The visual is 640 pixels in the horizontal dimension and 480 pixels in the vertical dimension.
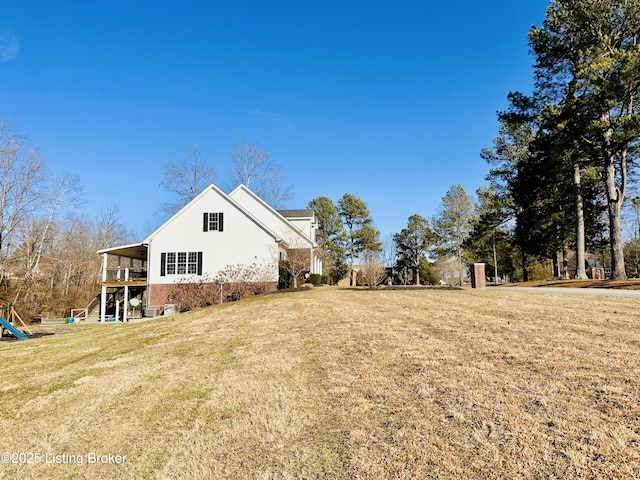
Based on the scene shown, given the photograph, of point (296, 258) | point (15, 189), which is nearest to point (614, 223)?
point (296, 258)

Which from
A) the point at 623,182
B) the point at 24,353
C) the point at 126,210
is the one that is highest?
the point at 126,210

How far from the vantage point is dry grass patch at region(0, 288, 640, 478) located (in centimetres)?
297

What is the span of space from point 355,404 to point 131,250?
82.6 feet

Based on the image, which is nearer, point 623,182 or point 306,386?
point 306,386

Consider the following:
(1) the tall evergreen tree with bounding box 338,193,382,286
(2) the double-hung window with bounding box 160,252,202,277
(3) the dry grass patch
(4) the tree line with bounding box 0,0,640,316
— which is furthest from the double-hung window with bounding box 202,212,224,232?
(1) the tall evergreen tree with bounding box 338,193,382,286

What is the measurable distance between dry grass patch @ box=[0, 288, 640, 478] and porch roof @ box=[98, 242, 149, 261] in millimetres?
16310

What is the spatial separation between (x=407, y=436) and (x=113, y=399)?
4073 millimetres

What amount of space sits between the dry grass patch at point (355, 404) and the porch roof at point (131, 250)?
53.5 feet

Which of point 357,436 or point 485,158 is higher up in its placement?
point 485,158

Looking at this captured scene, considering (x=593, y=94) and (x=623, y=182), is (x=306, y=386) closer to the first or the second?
(x=593, y=94)

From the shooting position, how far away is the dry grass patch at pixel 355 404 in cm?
297

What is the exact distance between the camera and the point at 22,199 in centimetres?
2820

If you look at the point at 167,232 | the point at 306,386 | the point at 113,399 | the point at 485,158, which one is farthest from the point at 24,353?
the point at 485,158

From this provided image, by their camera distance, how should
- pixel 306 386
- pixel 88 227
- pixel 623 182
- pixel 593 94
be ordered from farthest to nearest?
pixel 88 227, pixel 623 182, pixel 593 94, pixel 306 386
